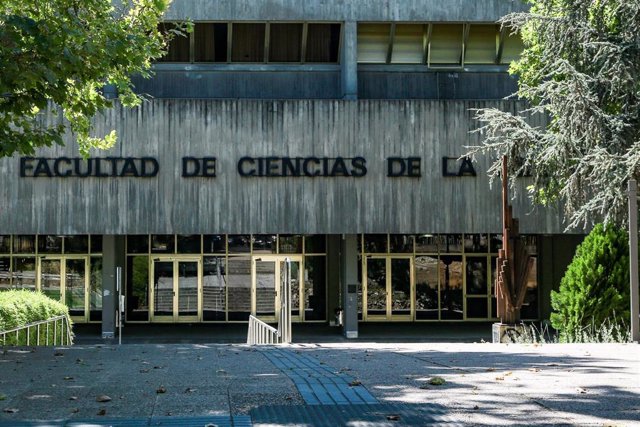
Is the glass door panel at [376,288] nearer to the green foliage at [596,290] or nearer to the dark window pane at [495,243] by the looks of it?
the dark window pane at [495,243]

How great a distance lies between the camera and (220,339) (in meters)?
26.9

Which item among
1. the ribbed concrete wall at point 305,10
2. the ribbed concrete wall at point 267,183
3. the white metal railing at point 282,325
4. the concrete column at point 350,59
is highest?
the ribbed concrete wall at point 305,10

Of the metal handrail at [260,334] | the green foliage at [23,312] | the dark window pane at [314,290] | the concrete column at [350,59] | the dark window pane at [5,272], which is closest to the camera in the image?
the green foliage at [23,312]

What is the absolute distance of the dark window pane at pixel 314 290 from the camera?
105 ft

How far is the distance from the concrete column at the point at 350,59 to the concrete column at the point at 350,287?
4.88 meters

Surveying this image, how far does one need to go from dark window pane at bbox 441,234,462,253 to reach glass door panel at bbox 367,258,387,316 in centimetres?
240

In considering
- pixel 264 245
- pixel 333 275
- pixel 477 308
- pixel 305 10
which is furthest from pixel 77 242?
pixel 477 308

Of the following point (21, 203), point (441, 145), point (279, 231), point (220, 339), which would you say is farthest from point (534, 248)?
point (21, 203)

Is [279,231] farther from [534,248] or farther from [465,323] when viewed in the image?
[534,248]

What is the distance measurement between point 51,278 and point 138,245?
3.36m

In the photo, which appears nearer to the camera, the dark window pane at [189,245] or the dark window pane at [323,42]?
the dark window pane at [323,42]

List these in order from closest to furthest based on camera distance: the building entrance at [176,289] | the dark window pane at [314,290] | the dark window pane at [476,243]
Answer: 1. the building entrance at [176,289]
2. the dark window pane at [314,290]
3. the dark window pane at [476,243]

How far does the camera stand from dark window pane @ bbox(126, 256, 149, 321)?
104 feet

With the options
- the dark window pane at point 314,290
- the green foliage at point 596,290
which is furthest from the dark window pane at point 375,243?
the green foliage at point 596,290
